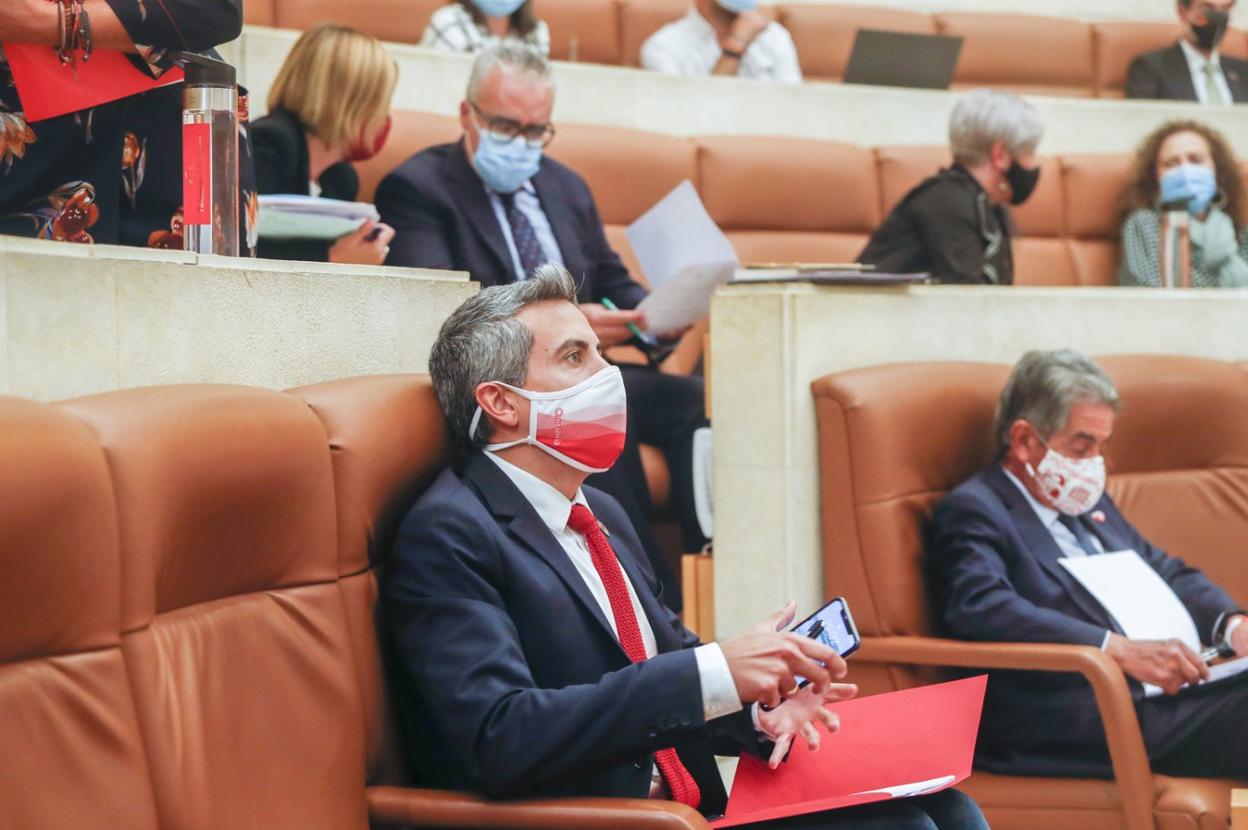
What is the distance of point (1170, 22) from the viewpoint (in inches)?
260

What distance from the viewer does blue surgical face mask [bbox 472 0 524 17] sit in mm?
4383

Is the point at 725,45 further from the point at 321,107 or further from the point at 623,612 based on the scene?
the point at 623,612

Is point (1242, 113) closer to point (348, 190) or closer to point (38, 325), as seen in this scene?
point (348, 190)

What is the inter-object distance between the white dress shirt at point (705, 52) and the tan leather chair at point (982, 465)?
2.10 meters

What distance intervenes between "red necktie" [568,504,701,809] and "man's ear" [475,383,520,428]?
0.14 metres

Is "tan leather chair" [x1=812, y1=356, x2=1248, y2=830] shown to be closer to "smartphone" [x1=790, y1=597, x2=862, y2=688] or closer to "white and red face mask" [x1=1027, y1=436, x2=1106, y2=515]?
"white and red face mask" [x1=1027, y1=436, x2=1106, y2=515]

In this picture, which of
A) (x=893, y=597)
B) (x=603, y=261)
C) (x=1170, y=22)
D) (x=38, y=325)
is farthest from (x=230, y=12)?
(x=1170, y=22)

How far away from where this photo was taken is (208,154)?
1.84 m

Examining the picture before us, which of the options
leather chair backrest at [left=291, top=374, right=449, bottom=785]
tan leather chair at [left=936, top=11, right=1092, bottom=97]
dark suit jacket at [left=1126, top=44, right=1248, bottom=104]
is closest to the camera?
leather chair backrest at [left=291, top=374, right=449, bottom=785]

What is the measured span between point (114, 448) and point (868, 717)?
3.48 feet

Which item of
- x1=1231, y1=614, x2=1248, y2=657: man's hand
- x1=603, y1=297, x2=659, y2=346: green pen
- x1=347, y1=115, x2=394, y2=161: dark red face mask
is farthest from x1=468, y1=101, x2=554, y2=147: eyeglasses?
x1=1231, y1=614, x2=1248, y2=657: man's hand

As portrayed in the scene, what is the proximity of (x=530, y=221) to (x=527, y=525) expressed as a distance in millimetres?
1600

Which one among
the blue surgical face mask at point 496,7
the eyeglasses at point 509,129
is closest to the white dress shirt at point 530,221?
the eyeglasses at point 509,129

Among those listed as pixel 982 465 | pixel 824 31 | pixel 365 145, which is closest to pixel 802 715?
pixel 982 465
